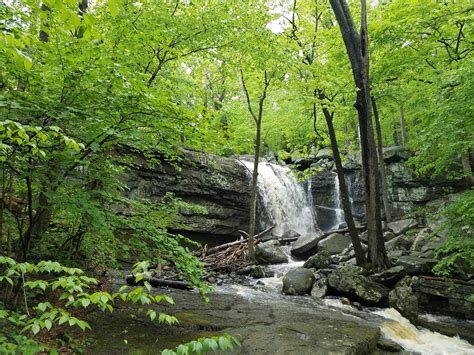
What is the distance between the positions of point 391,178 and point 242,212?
912cm

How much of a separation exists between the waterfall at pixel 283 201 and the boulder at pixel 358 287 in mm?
8568

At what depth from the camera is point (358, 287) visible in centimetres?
859

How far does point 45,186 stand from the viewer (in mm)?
3836

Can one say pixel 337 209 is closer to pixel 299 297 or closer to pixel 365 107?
pixel 365 107

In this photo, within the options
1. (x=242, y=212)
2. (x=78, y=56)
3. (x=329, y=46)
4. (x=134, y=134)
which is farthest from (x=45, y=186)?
(x=242, y=212)

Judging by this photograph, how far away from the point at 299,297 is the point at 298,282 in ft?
1.83

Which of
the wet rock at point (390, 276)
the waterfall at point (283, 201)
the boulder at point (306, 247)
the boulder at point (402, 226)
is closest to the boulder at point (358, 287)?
the wet rock at point (390, 276)

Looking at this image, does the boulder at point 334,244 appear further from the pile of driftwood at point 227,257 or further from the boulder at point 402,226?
the boulder at point 402,226

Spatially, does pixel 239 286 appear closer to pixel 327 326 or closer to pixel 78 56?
pixel 327 326

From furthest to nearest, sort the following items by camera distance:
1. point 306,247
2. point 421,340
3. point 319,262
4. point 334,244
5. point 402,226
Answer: point 402,226
point 306,247
point 334,244
point 319,262
point 421,340

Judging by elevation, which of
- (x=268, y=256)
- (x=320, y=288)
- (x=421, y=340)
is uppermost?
(x=268, y=256)

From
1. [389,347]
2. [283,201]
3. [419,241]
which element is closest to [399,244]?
[419,241]

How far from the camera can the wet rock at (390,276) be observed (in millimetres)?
9055

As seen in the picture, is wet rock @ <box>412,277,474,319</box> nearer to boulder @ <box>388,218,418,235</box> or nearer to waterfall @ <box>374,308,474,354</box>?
waterfall @ <box>374,308,474,354</box>
